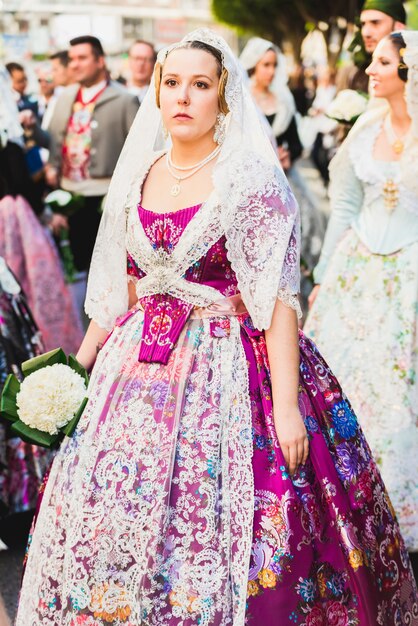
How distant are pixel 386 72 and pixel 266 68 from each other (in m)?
3.57

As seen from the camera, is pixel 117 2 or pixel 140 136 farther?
pixel 117 2

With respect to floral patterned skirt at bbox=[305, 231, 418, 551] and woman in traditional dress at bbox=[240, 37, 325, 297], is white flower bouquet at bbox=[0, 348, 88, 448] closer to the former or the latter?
floral patterned skirt at bbox=[305, 231, 418, 551]

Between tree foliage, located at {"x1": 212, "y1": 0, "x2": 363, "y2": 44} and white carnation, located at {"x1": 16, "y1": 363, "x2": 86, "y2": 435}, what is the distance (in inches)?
933

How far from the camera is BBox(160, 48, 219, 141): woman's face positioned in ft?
10.9

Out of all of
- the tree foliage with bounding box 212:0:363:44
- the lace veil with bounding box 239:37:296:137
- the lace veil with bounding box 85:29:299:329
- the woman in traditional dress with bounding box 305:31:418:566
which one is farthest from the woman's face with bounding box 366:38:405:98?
the tree foliage with bounding box 212:0:363:44

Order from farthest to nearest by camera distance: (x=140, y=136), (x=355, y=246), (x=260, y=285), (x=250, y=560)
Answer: (x=355, y=246)
(x=140, y=136)
(x=260, y=285)
(x=250, y=560)

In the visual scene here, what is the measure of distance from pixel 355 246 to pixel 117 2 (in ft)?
175

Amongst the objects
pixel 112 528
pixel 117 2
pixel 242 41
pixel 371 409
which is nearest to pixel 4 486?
pixel 371 409

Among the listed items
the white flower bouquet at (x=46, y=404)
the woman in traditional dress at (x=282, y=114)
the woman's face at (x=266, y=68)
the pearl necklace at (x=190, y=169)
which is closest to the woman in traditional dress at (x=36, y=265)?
the woman in traditional dress at (x=282, y=114)

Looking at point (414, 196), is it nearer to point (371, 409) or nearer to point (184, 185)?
point (371, 409)

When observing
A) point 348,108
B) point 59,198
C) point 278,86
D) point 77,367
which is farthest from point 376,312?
point 278,86

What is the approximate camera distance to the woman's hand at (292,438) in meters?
3.13

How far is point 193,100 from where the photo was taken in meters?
3.31

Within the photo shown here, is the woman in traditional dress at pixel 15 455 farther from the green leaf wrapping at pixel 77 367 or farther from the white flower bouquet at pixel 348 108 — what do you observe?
the white flower bouquet at pixel 348 108
